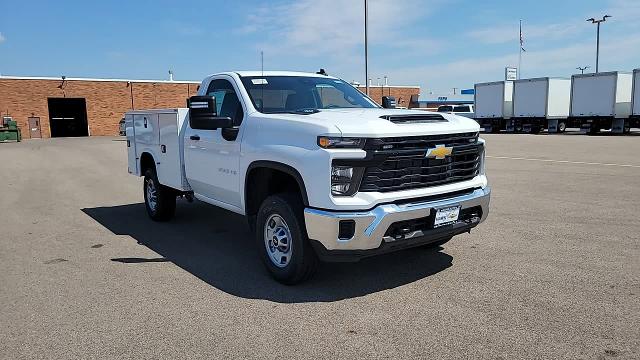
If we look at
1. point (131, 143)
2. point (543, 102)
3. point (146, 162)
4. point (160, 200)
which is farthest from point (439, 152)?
point (543, 102)

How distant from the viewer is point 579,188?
9562 mm

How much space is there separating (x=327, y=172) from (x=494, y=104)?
35663 millimetres

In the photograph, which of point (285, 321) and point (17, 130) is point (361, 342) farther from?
point (17, 130)

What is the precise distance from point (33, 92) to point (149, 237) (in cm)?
4115

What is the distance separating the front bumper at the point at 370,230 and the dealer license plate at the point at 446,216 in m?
0.04

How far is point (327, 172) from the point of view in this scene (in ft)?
12.9

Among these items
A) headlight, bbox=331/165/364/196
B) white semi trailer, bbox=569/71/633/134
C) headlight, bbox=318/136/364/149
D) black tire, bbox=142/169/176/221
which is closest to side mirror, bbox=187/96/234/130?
headlight, bbox=318/136/364/149

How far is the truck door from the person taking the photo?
514 centimetres

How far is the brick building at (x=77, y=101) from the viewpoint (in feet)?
132

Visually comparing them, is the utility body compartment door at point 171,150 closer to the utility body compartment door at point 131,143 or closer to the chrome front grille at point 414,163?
the utility body compartment door at point 131,143

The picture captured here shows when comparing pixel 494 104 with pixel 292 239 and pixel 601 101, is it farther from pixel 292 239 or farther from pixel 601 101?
pixel 292 239

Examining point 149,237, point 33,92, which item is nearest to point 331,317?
point 149,237

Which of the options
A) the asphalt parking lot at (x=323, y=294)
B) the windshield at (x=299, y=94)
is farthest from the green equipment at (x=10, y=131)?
the windshield at (x=299, y=94)

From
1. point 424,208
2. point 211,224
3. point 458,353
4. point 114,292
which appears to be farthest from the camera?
point 211,224
